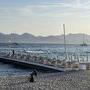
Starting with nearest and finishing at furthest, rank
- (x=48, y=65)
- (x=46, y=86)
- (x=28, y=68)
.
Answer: (x=46, y=86)
(x=48, y=65)
(x=28, y=68)

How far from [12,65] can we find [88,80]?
32.3 m

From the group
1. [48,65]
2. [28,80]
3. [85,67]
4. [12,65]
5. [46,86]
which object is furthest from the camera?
[12,65]

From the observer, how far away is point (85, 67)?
1661 inches

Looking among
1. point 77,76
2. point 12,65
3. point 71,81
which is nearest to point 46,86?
point 71,81

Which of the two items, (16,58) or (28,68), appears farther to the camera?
(16,58)

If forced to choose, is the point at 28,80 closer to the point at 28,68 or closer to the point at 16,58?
the point at 28,68

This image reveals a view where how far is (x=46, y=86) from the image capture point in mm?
26938

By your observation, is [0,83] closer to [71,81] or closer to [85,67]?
[71,81]

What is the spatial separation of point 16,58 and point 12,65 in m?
4.62

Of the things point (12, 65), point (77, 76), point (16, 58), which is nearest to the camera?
point (77, 76)

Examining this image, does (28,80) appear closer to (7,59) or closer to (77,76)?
(77,76)

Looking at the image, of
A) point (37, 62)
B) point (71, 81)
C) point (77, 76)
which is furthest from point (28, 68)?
point (71, 81)

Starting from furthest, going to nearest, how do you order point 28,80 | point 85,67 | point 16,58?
point 16,58, point 85,67, point 28,80

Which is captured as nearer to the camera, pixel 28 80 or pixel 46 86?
pixel 46 86
